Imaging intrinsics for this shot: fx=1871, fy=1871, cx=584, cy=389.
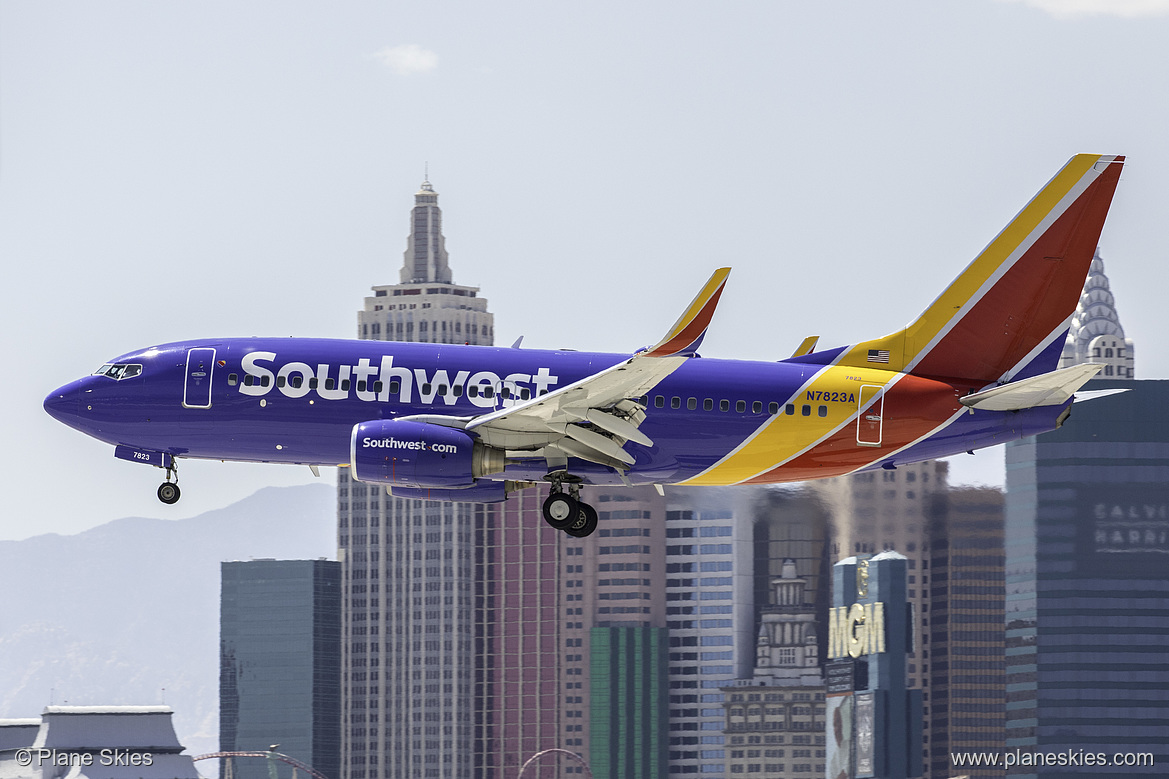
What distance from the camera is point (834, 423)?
4944 centimetres

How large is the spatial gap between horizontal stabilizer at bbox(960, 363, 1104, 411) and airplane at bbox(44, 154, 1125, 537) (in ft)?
0.23

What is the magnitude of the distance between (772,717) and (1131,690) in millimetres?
34318

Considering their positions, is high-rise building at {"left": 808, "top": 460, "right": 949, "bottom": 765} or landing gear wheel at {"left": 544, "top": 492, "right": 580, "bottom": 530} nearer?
landing gear wheel at {"left": 544, "top": 492, "right": 580, "bottom": 530}

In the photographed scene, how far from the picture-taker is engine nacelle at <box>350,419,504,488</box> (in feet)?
156

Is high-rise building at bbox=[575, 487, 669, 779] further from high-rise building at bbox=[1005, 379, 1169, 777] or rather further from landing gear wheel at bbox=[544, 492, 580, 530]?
landing gear wheel at bbox=[544, 492, 580, 530]

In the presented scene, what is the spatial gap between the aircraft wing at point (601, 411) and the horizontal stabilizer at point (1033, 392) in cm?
808

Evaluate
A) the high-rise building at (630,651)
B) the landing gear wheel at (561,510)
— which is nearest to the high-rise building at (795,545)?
the high-rise building at (630,651)

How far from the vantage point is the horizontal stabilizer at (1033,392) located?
46.4 metres

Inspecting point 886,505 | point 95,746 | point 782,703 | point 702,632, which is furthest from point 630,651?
point 95,746

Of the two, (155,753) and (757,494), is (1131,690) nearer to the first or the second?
(757,494)

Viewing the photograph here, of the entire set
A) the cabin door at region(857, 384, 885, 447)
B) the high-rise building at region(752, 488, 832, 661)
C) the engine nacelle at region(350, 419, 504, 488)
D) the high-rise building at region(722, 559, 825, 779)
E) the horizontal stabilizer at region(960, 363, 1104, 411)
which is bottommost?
the high-rise building at region(722, 559, 825, 779)

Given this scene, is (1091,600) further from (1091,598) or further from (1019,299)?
(1019,299)

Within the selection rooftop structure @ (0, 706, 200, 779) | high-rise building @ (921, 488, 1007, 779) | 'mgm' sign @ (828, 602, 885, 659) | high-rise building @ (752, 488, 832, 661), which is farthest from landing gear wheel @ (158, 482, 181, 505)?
'mgm' sign @ (828, 602, 885, 659)

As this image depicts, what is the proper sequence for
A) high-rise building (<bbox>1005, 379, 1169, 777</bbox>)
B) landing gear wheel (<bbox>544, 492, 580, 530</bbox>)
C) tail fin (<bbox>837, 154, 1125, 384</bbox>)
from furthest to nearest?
high-rise building (<bbox>1005, 379, 1169, 777</bbox>) < tail fin (<bbox>837, 154, 1125, 384</bbox>) < landing gear wheel (<bbox>544, 492, 580, 530</bbox>)
